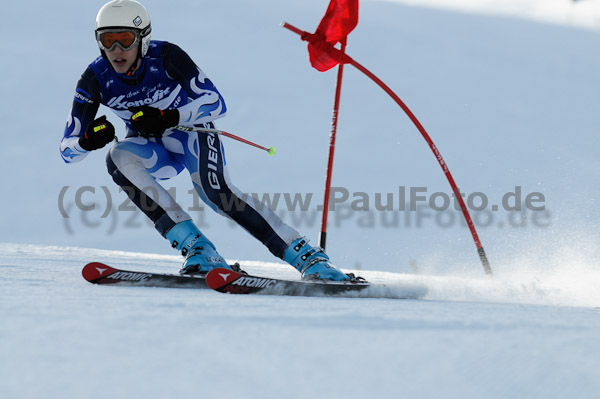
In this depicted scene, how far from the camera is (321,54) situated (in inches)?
177

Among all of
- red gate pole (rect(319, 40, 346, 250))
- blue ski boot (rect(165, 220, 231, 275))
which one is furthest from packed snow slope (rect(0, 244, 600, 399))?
red gate pole (rect(319, 40, 346, 250))

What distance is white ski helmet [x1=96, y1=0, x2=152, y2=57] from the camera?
10.8 ft

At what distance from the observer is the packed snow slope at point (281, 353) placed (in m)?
1.23

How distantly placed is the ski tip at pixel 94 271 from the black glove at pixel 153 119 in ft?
2.39

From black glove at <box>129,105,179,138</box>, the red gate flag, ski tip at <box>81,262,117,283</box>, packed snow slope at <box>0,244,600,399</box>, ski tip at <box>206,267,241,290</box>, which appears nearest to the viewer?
packed snow slope at <box>0,244,600,399</box>

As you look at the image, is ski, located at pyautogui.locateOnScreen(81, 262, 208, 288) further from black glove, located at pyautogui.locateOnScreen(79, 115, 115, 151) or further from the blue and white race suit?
black glove, located at pyautogui.locateOnScreen(79, 115, 115, 151)

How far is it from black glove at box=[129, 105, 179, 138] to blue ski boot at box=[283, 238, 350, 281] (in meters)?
0.89

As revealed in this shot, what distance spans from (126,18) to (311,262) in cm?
158

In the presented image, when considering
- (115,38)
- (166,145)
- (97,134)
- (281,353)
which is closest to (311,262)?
(166,145)

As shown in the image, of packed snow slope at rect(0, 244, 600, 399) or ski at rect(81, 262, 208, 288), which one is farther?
ski at rect(81, 262, 208, 288)

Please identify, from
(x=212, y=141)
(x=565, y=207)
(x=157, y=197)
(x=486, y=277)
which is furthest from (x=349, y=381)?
(x=565, y=207)

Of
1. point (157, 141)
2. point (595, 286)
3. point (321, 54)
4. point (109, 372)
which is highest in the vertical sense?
point (321, 54)

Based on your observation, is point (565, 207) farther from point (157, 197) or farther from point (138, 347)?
point (138, 347)

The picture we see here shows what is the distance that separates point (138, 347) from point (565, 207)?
4250mm
